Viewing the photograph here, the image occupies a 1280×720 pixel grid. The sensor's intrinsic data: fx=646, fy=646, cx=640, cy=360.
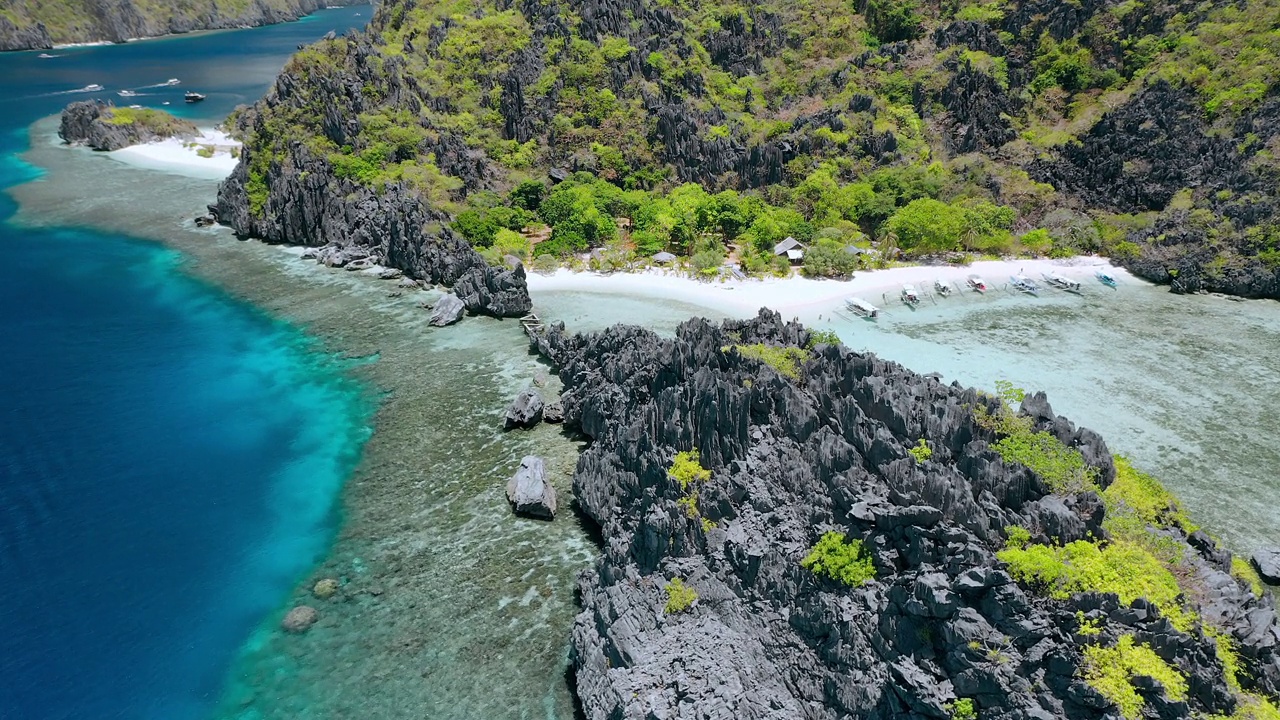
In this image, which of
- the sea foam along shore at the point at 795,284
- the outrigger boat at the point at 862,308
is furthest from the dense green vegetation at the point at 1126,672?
the sea foam along shore at the point at 795,284

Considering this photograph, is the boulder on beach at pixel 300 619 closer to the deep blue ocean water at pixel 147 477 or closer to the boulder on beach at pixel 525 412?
the deep blue ocean water at pixel 147 477

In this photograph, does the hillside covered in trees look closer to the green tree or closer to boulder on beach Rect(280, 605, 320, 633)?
the green tree

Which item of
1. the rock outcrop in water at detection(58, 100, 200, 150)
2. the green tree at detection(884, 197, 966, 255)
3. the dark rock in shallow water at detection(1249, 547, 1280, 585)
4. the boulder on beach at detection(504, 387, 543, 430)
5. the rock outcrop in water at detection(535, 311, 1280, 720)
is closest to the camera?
the rock outcrop in water at detection(535, 311, 1280, 720)

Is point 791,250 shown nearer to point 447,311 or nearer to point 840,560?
point 447,311

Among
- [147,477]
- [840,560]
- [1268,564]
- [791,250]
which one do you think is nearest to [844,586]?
[840,560]

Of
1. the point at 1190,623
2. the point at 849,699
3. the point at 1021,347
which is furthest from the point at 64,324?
the point at 1021,347

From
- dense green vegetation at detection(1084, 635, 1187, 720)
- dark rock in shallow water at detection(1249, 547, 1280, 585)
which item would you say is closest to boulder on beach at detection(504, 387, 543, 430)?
A: dense green vegetation at detection(1084, 635, 1187, 720)
